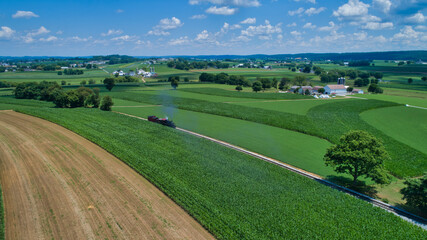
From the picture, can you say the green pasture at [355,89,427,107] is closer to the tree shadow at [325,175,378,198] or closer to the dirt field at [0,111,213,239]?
the tree shadow at [325,175,378,198]

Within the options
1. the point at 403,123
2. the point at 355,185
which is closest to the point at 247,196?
the point at 355,185

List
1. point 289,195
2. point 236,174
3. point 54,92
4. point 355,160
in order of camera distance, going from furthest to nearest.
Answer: point 54,92 → point 236,174 → point 355,160 → point 289,195

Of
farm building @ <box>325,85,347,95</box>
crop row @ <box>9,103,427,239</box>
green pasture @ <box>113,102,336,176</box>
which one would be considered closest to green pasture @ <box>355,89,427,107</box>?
farm building @ <box>325,85,347,95</box>

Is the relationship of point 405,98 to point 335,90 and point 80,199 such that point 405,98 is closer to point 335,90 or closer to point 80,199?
point 335,90

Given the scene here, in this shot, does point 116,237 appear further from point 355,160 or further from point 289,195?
point 355,160

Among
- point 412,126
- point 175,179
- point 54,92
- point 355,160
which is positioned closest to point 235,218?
point 175,179

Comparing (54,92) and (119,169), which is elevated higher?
(54,92)

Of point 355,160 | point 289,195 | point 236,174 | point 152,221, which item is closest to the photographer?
point 152,221

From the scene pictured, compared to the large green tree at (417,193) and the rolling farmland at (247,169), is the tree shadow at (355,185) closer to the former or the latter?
the rolling farmland at (247,169)
